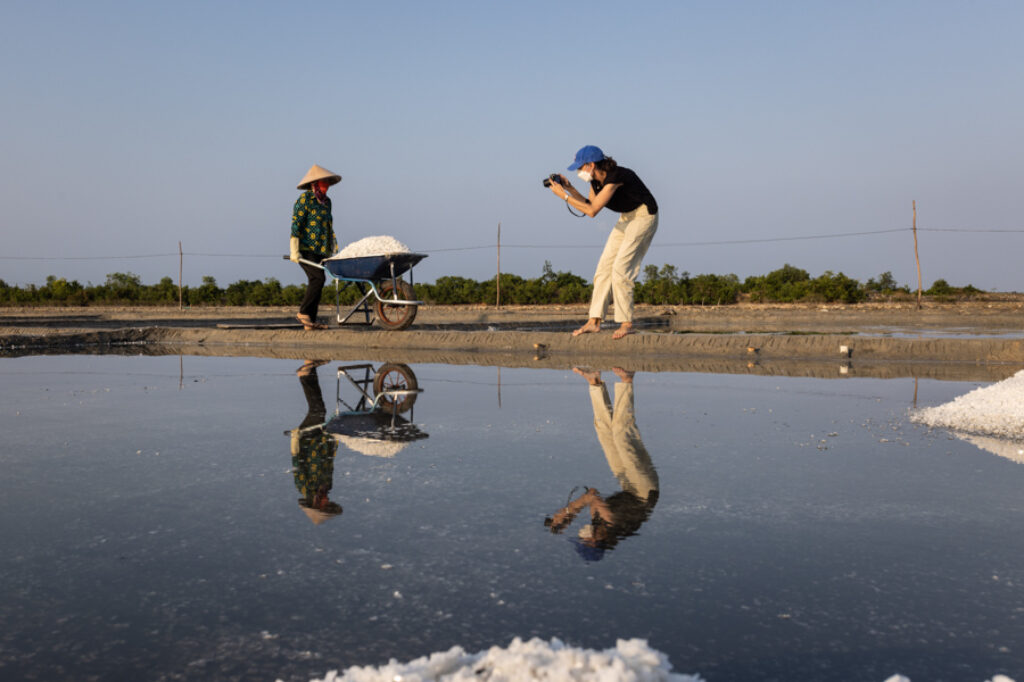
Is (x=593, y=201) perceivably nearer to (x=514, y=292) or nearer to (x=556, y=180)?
(x=556, y=180)

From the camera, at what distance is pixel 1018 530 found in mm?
2191

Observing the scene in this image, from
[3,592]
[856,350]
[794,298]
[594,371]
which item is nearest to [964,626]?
[3,592]

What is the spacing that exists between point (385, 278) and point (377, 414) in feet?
21.8

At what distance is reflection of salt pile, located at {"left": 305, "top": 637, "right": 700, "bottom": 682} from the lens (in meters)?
1.19

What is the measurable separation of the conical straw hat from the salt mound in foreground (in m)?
7.96

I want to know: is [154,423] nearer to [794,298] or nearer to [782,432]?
[782,432]

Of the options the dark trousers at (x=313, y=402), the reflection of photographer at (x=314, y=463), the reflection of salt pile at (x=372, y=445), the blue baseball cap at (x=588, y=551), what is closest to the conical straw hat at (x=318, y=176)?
the dark trousers at (x=313, y=402)

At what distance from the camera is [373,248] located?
10438 mm

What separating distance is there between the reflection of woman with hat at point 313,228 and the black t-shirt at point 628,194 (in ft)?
14.0

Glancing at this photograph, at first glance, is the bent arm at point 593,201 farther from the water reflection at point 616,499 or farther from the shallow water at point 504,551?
the shallow water at point 504,551

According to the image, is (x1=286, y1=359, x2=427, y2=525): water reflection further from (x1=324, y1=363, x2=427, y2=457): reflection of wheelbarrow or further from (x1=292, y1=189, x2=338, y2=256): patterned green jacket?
(x1=292, y1=189, x2=338, y2=256): patterned green jacket

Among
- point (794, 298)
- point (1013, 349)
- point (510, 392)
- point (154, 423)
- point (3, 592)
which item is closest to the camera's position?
point (3, 592)

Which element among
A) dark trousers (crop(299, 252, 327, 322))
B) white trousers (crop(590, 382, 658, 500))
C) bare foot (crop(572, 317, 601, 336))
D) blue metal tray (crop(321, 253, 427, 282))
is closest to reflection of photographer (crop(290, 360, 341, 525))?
white trousers (crop(590, 382, 658, 500))

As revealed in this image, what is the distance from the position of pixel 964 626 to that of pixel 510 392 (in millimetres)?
3859
